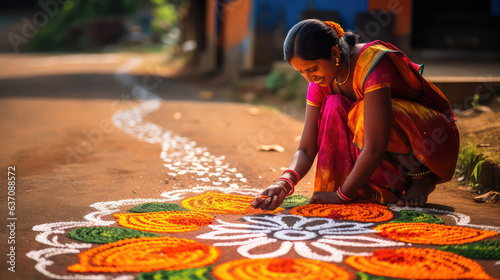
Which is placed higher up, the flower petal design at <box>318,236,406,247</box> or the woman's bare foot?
the woman's bare foot

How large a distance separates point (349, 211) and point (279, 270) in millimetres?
857

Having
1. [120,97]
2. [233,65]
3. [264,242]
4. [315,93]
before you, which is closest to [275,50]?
[233,65]

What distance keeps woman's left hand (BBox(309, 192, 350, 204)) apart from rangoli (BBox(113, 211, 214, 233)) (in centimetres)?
57

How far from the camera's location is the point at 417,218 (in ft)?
8.48

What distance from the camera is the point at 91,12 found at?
1212 inches

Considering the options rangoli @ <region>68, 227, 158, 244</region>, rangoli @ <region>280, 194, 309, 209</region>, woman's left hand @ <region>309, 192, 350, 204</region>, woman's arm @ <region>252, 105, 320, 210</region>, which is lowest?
rangoli @ <region>68, 227, 158, 244</region>

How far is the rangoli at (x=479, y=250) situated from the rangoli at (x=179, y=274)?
38.0 inches

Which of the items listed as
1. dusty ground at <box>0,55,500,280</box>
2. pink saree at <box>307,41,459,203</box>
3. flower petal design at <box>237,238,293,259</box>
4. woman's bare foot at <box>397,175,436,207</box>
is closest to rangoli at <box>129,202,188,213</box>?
dusty ground at <box>0,55,500,280</box>

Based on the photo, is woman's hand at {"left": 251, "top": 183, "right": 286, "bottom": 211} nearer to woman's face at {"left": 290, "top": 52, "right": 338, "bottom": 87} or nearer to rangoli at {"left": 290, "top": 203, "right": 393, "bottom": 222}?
rangoli at {"left": 290, "top": 203, "right": 393, "bottom": 222}

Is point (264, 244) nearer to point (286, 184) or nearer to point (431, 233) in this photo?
point (286, 184)

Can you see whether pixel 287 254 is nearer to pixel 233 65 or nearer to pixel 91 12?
pixel 233 65

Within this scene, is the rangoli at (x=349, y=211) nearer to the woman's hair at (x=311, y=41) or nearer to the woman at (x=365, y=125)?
the woman at (x=365, y=125)

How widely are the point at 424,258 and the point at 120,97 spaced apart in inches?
280

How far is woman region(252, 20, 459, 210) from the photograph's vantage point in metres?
2.55
